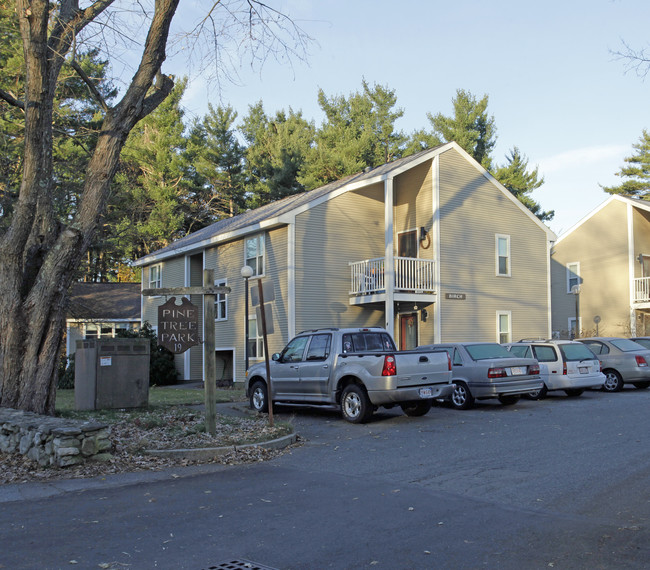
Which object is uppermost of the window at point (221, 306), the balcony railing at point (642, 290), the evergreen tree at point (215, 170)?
the evergreen tree at point (215, 170)

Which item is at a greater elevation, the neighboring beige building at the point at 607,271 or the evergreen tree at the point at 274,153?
the evergreen tree at the point at 274,153

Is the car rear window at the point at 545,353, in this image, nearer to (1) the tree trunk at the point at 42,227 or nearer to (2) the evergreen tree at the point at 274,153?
(1) the tree trunk at the point at 42,227

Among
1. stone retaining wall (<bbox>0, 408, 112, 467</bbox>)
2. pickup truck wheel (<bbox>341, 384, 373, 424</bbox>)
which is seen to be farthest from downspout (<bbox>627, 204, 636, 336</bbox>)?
stone retaining wall (<bbox>0, 408, 112, 467</bbox>)

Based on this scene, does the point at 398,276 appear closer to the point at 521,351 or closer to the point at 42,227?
the point at 521,351

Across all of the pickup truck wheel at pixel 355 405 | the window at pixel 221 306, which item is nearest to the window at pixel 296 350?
the pickup truck wheel at pixel 355 405

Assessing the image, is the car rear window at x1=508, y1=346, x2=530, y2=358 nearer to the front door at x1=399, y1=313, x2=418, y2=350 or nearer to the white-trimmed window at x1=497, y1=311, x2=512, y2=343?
the front door at x1=399, y1=313, x2=418, y2=350

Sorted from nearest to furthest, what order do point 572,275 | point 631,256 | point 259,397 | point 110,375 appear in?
1. point 110,375
2. point 259,397
3. point 631,256
4. point 572,275

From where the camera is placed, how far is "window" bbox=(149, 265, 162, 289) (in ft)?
108

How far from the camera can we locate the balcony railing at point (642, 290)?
A: 31.7 meters

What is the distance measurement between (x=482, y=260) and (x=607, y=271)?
36.0ft

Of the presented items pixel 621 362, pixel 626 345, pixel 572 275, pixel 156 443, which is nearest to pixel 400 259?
pixel 626 345

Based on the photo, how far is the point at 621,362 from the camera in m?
19.0

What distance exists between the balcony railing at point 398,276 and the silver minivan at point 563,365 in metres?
6.69

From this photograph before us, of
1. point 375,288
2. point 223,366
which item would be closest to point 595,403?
point 375,288
